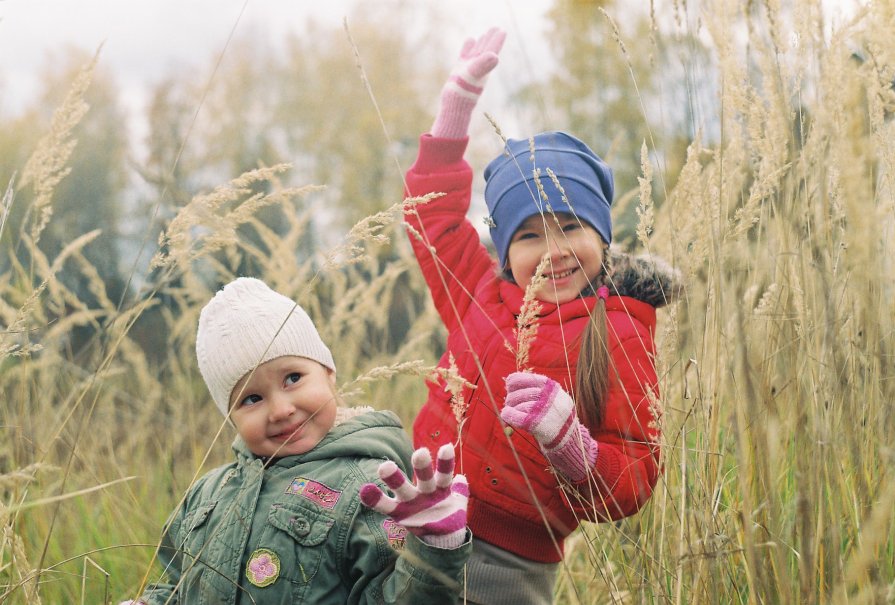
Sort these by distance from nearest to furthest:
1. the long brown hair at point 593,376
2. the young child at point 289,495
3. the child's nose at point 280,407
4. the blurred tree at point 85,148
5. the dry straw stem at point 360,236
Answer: the dry straw stem at point 360,236 → the young child at point 289,495 → the child's nose at point 280,407 → the long brown hair at point 593,376 → the blurred tree at point 85,148

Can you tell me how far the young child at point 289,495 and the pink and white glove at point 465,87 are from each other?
0.70 metres

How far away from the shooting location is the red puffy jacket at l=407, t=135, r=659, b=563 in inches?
67.7

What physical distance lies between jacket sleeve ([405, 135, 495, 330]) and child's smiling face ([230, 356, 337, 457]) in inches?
23.2

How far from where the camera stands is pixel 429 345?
16.5ft

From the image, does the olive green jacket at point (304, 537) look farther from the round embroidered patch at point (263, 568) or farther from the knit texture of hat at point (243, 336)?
the knit texture of hat at point (243, 336)

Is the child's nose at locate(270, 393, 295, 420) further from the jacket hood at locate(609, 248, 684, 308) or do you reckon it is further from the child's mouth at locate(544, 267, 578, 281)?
the jacket hood at locate(609, 248, 684, 308)

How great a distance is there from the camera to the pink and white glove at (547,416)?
1.58m

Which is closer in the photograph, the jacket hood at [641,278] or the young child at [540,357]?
the young child at [540,357]

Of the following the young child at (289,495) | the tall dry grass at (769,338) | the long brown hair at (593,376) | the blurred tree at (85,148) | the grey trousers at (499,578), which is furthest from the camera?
the blurred tree at (85,148)

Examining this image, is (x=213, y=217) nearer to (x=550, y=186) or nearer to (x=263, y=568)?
(x=263, y=568)

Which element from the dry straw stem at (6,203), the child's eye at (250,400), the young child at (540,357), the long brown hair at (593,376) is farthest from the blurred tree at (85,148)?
the long brown hair at (593,376)

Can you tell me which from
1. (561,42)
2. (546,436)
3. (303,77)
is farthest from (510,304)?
(303,77)

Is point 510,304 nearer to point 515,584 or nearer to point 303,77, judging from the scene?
point 515,584

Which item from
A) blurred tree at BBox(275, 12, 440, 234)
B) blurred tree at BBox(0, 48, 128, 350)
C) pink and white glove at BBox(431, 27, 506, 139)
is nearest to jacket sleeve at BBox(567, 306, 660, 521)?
pink and white glove at BBox(431, 27, 506, 139)
